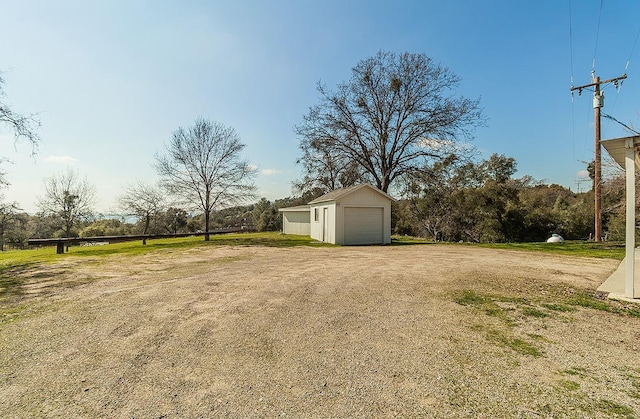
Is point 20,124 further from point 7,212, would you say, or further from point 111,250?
point 7,212

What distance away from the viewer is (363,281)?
259 inches

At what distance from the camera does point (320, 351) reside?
324 centimetres

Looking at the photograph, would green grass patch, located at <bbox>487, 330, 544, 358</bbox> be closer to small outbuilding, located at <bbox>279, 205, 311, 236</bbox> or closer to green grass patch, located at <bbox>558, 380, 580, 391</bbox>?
green grass patch, located at <bbox>558, 380, 580, 391</bbox>

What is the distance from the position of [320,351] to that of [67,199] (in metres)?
29.0

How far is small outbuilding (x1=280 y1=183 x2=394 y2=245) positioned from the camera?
15.9 meters

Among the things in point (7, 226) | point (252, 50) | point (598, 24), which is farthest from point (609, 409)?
point (7, 226)

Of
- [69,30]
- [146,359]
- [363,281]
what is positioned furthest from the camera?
[69,30]

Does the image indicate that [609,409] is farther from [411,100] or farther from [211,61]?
[411,100]

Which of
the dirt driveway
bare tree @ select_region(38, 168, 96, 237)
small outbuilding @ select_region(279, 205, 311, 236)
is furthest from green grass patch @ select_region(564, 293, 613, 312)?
bare tree @ select_region(38, 168, 96, 237)

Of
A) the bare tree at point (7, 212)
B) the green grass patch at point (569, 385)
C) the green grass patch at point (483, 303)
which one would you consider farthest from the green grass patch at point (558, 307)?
the bare tree at point (7, 212)

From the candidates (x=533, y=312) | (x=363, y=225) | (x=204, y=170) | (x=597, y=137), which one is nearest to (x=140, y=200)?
(x=204, y=170)

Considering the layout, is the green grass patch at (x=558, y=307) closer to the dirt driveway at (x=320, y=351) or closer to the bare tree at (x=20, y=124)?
the dirt driveway at (x=320, y=351)

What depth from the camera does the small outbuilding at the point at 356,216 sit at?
52.0 ft

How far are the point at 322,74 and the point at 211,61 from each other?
8726mm
